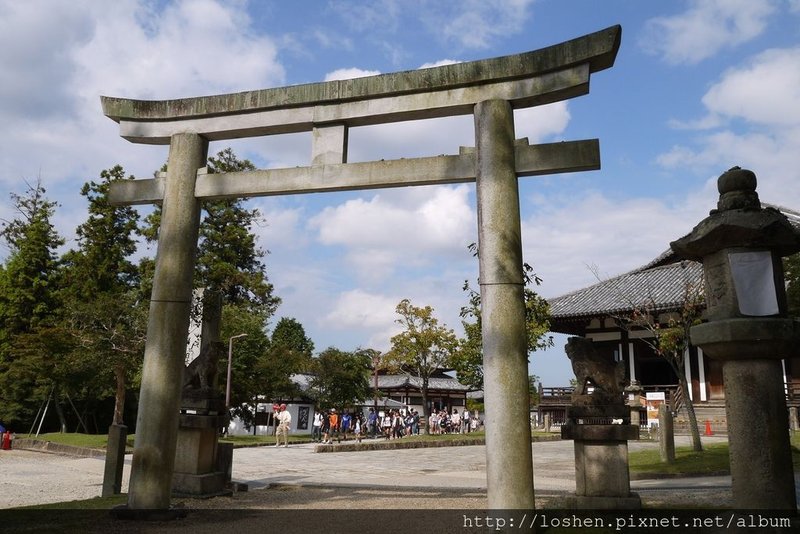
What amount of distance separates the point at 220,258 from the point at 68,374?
44.7 feet

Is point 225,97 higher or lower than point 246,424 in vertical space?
higher

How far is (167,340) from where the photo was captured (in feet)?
25.9

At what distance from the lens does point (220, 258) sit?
131 ft

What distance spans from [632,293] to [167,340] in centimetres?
2598

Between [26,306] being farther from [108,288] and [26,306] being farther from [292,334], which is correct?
[292,334]

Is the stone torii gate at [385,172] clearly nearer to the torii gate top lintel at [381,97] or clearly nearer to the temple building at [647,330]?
the torii gate top lintel at [381,97]

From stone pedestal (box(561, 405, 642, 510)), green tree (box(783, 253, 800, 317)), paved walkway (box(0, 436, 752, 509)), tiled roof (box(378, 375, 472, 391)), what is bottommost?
paved walkway (box(0, 436, 752, 509))

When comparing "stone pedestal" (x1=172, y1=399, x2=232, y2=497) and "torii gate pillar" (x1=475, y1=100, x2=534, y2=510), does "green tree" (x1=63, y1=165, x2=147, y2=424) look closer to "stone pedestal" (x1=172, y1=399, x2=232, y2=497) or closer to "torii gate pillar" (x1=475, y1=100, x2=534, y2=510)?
"stone pedestal" (x1=172, y1=399, x2=232, y2=497)

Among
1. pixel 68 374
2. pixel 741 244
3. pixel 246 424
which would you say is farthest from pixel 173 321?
pixel 246 424

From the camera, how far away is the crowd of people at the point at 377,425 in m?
33.2

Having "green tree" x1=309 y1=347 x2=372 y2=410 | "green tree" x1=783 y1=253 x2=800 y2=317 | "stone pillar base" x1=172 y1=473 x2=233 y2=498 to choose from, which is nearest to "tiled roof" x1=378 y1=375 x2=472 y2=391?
"green tree" x1=309 y1=347 x2=372 y2=410

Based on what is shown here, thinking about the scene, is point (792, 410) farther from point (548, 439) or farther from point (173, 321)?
point (173, 321)

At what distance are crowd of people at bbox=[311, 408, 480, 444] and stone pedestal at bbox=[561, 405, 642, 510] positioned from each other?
77.6 ft

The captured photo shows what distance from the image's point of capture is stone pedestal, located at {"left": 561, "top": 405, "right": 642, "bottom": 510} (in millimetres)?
7152
